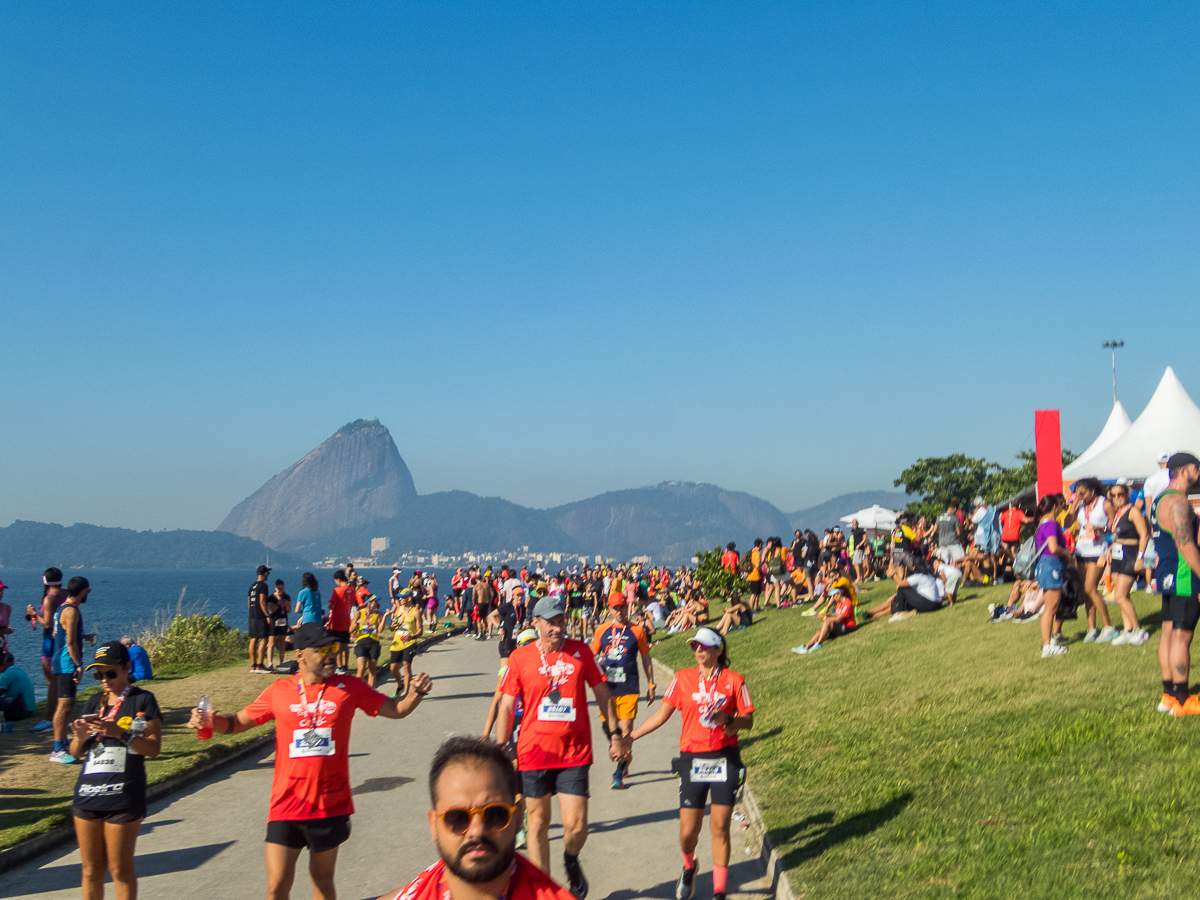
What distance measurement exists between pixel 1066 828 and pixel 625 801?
4.34 metres

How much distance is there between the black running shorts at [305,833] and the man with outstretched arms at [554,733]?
1501 millimetres

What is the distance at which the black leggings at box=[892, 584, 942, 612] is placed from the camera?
58.7 feet

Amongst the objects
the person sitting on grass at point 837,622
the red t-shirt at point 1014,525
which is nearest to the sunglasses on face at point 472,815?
the person sitting on grass at point 837,622

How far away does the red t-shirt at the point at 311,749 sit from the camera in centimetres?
493

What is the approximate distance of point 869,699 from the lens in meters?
11.7

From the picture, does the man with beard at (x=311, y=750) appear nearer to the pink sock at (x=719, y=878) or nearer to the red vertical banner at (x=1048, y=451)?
the pink sock at (x=719, y=878)

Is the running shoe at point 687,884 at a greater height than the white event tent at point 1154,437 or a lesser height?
lesser

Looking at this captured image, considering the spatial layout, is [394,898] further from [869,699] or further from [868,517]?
[868,517]

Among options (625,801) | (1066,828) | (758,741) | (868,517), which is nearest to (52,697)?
(625,801)

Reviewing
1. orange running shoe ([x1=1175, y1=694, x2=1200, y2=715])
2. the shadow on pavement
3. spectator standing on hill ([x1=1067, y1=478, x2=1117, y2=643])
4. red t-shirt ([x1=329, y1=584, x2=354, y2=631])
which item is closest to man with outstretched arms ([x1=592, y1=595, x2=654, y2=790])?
the shadow on pavement

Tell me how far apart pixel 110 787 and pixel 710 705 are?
3.66 metres

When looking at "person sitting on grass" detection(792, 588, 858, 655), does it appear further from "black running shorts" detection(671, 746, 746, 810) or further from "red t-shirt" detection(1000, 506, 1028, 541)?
"black running shorts" detection(671, 746, 746, 810)

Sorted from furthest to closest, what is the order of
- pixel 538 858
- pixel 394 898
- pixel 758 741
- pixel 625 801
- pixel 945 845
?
pixel 758 741 < pixel 625 801 < pixel 945 845 < pixel 538 858 < pixel 394 898

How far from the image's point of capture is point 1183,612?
24.6 feet
